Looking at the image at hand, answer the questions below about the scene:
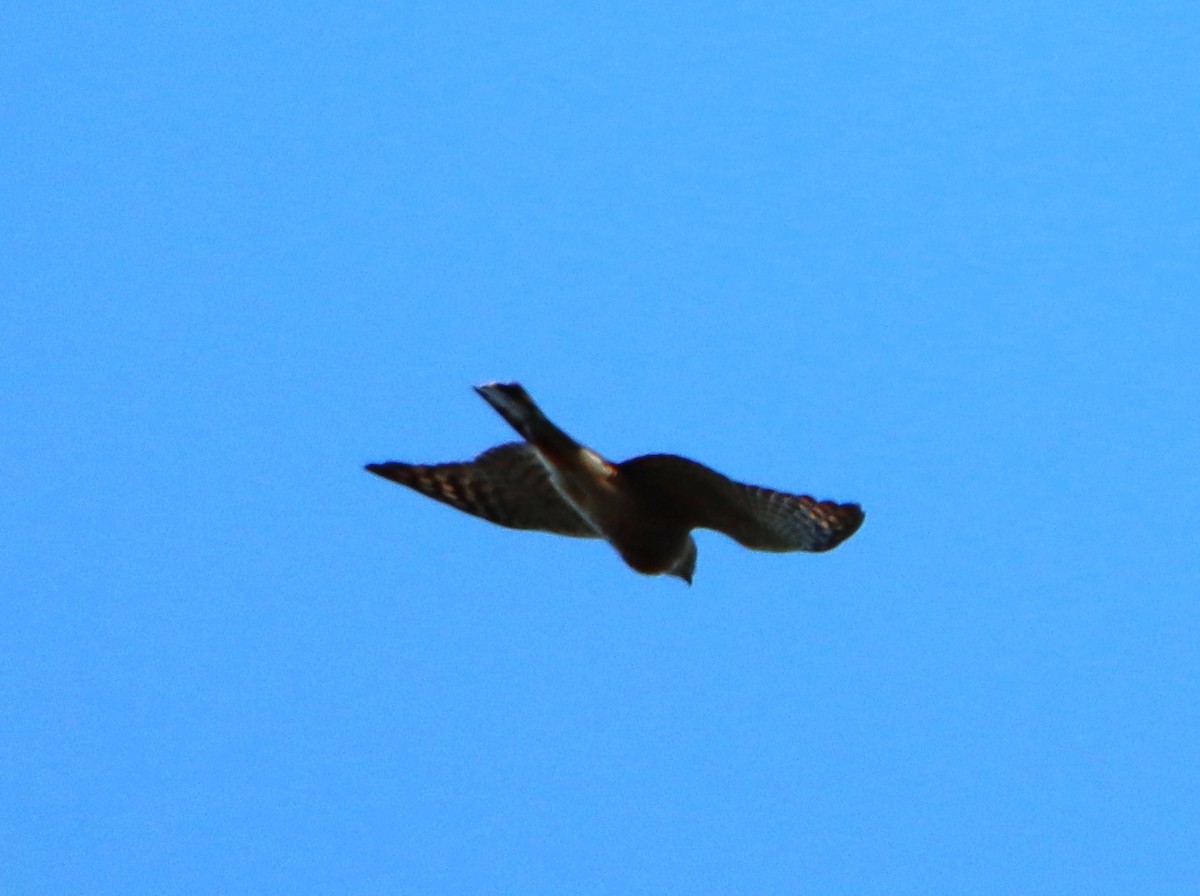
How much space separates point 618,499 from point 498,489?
0.84 metres

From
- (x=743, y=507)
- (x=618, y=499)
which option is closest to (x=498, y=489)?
(x=618, y=499)

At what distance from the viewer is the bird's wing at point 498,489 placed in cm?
1116

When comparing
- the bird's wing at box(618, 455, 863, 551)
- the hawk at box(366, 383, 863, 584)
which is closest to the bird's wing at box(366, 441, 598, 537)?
the hawk at box(366, 383, 863, 584)

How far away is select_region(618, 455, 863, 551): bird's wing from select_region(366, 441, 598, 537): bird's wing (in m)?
0.61

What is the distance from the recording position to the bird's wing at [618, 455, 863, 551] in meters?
10.5

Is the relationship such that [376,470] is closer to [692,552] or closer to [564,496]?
[564,496]

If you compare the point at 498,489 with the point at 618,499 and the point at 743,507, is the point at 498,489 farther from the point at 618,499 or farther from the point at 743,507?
the point at 743,507

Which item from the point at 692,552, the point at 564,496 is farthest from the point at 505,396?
the point at 692,552

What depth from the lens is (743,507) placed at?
10.8m

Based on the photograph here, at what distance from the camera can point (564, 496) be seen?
10.8 m

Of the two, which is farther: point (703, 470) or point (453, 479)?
point (453, 479)

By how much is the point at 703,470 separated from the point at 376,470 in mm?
1905

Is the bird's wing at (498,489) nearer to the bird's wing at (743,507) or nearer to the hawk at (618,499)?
the hawk at (618,499)

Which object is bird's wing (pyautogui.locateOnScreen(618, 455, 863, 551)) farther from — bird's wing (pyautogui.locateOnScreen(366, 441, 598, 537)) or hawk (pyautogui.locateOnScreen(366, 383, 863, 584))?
bird's wing (pyautogui.locateOnScreen(366, 441, 598, 537))
